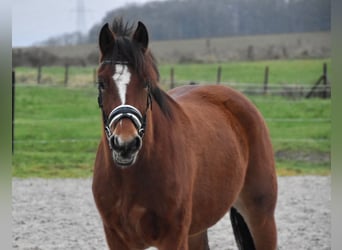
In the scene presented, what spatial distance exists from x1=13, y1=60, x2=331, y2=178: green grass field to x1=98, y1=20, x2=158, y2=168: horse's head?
676 cm

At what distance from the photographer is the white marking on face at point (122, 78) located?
217cm

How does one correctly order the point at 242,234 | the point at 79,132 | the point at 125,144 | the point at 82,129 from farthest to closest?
the point at 82,129
the point at 79,132
the point at 242,234
the point at 125,144

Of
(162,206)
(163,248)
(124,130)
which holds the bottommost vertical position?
(163,248)

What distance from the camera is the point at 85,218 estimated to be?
19.2ft

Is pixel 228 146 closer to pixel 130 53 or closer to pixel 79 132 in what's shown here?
pixel 130 53

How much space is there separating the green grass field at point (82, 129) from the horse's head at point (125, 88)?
6760 millimetres

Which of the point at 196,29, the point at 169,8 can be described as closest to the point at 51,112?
the point at 196,29

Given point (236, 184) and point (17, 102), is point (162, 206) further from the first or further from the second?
point (17, 102)

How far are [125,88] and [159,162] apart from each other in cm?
45

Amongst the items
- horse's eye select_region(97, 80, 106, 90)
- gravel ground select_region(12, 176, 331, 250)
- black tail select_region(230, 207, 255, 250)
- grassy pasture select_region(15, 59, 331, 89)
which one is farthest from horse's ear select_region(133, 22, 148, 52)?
grassy pasture select_region(15, 59, 331, 89)

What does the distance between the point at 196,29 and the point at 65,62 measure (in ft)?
9.36

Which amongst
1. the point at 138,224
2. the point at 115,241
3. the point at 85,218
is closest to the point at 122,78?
the point at 138,224

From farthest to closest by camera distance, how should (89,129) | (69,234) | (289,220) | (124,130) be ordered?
(89,129)
(289,220)
(69,234)
(124,130)

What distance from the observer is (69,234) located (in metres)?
5.15
